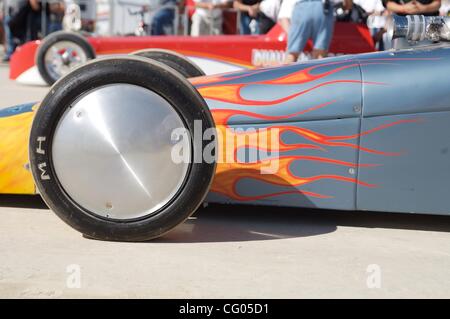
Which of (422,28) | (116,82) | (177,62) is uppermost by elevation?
(422,28)

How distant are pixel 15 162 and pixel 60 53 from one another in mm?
6375

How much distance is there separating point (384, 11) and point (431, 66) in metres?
6.17

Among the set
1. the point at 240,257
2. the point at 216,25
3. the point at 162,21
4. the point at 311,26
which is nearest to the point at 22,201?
the point at 240,257

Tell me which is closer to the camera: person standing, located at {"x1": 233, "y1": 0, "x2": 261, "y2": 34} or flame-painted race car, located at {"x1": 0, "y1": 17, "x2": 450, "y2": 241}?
flame-painted race car, located at {"x1": 0, "y1": 17, "x2": 450, "y2": 241}

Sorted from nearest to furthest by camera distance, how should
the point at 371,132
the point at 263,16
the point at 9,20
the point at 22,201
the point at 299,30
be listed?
the point at 371,132
the point at 22,201
the point at 299,30
the point at 263,16
the point at 9,20

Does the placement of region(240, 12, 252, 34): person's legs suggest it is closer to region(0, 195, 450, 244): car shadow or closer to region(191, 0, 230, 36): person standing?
region(191, 0, 230, 36): person standing

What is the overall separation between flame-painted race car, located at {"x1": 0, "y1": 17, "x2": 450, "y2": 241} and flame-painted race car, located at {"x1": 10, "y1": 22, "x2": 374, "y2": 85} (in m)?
5.22

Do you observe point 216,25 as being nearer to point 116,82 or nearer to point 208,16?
point 208,16

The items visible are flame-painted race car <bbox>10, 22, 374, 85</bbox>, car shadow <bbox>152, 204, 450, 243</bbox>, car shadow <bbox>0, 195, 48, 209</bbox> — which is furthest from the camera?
flame-painted race car <bbox>10, 22, 374, 85</bbox>

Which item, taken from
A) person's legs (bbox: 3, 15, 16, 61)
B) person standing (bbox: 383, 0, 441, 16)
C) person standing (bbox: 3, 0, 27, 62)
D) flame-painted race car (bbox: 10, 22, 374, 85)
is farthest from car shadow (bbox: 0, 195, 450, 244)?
person's legs (bbox: 3, 15, 16, 61)

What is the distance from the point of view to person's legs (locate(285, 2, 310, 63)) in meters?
7.94

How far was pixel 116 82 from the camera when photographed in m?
3.22

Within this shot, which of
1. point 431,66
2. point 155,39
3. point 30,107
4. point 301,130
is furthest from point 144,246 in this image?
point 155,39

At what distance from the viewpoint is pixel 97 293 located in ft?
8.73
